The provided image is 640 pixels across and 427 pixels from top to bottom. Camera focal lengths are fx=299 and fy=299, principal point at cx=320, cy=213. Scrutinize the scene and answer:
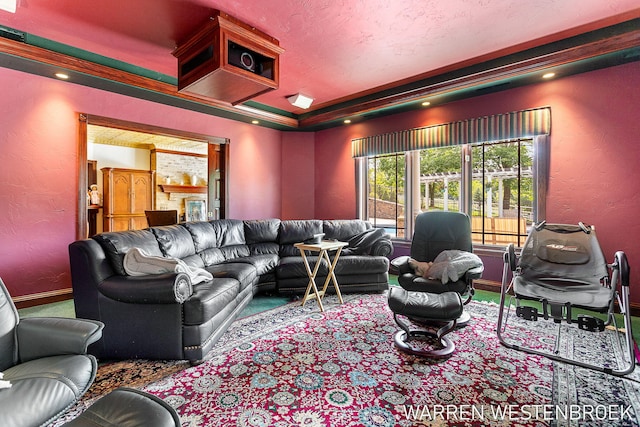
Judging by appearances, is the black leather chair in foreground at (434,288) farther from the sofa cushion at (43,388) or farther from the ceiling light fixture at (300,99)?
the ceiling light fixture at (300,99)

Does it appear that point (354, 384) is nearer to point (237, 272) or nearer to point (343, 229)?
point (237, 272)

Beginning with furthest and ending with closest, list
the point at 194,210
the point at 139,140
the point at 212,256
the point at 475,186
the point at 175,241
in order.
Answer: the point at 194,210, the point at 139,140, the point at 475,186, the point at 212,256, the point at 175,241

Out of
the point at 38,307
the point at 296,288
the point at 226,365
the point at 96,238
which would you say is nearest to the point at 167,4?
the point at 96,238

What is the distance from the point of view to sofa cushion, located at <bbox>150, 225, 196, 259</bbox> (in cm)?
305

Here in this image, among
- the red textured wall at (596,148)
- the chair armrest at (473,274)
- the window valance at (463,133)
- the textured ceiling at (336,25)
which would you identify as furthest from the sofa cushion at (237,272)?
the red textured wall at (596,148)

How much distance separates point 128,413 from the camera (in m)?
1.04

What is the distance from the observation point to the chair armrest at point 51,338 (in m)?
1.43

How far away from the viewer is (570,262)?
271cm

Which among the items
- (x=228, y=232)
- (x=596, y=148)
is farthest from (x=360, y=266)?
(x=596, y=148)

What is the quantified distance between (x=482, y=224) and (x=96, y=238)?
4.50 meters

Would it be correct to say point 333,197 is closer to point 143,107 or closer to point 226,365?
point 143,107

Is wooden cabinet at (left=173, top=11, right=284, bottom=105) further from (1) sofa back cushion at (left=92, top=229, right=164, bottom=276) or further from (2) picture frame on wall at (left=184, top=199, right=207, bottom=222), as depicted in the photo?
(2) picture frame on wall at (left=184, top=199, right=207, bottom=222)

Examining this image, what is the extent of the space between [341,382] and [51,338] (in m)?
1.61

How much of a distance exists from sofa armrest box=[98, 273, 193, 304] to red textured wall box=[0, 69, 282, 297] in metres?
2.01
